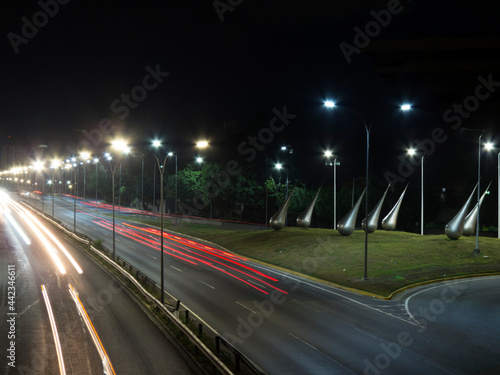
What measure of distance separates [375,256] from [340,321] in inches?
603

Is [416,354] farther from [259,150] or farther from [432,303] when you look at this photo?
[259,150]

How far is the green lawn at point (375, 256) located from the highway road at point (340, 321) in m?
1.74

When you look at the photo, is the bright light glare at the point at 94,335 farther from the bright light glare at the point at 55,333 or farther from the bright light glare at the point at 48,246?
the bright light glare at the point at 48,246

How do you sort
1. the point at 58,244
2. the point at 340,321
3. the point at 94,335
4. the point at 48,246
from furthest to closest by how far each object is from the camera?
the point at 58,244, the point at 48,246, the point at 340,321, the point at 94,335

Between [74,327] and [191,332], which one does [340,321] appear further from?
[74,327]

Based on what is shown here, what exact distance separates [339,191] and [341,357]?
49.2 metres

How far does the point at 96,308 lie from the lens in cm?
2122

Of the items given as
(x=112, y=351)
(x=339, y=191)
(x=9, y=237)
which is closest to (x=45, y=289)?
(x=112, y=351)

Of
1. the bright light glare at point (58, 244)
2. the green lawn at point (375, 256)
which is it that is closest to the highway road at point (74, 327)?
the bright light glare at point (58, 244)

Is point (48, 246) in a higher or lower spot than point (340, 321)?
higher

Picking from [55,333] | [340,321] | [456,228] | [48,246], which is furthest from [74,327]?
[456,228]

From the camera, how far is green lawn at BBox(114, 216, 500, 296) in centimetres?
2883

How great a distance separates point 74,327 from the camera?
59.2 feet

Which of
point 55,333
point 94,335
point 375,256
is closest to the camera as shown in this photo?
→ point 94,335
